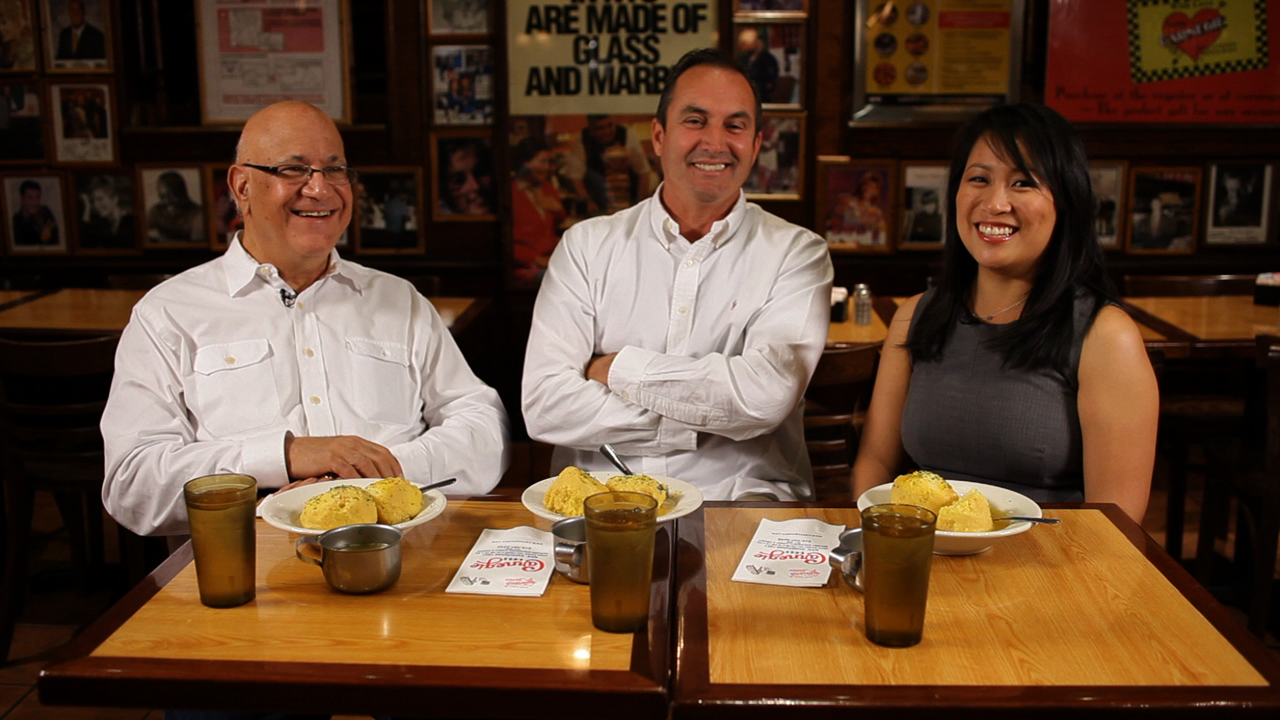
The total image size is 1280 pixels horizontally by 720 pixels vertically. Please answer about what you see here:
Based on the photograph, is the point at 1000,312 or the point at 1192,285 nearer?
the point at 1000,312

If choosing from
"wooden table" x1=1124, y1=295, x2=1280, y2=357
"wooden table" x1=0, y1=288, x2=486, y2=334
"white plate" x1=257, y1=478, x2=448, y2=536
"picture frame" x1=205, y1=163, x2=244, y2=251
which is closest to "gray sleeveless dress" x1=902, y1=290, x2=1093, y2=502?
"white plate" x1=257, y1=478, x2=448, y2=536

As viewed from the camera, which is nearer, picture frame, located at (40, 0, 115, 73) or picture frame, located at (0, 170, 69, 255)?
picture frame, located at (40, 0, 115, 73)

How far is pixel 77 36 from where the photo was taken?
5559mm

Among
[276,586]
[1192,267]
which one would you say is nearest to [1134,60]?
[1192,267]

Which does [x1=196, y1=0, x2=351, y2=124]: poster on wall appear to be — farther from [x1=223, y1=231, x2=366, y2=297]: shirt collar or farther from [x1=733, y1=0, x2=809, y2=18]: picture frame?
[x1=223, y1=231, x2=366, y2=297]: shirt collar

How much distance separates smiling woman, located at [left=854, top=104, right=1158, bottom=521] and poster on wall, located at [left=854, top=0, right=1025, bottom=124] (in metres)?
3.23

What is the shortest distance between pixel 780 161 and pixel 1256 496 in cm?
284

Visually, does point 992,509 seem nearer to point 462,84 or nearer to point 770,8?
point 770,8

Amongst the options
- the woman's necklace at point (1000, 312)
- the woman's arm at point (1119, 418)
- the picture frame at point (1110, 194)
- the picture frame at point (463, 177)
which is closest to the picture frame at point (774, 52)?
the picture frame at point (463, 177)

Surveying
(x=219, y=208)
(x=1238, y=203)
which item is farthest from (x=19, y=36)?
(x=1238, y=203)

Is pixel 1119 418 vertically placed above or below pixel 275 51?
below

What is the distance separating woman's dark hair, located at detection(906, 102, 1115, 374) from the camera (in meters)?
2.15

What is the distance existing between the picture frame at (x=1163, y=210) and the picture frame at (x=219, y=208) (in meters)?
4.66

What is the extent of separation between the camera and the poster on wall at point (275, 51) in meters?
5.43
